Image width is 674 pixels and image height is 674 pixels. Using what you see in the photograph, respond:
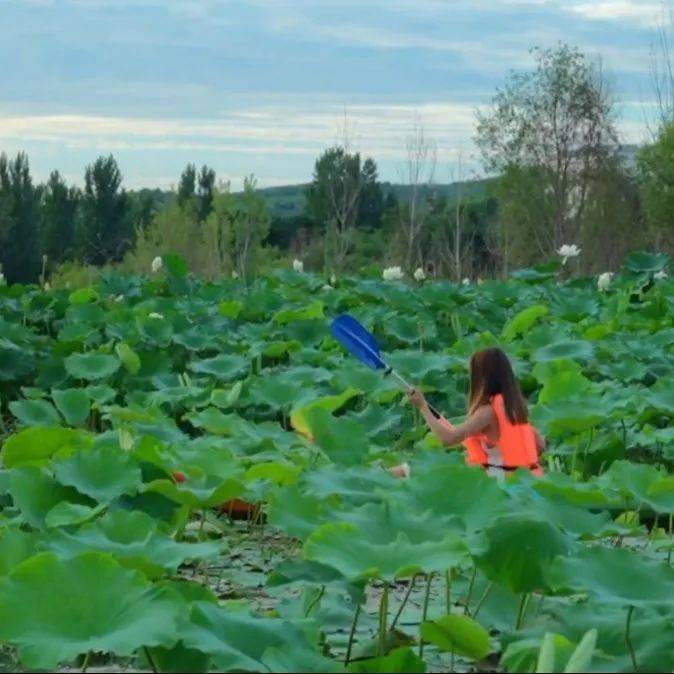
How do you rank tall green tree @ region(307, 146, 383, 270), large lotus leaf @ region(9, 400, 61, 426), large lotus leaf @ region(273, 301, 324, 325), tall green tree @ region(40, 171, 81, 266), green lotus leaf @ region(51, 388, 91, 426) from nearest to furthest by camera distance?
green lotus leaf @ region(51, 388, 91, 426)
large lotus leaf @ region(9, 400, 61, 426)
large lotus leaf @ region(273, 301, 324, 325)
tall green tree @ region(307, 146, 383, 270)
tall green tree @ region(40, 171, 81, 266)

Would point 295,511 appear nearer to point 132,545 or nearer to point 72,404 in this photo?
point 132,545

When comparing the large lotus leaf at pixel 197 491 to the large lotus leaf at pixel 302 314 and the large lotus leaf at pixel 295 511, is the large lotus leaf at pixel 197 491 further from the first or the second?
the large lotus leaf at pixel 302 314

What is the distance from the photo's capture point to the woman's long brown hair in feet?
15.8

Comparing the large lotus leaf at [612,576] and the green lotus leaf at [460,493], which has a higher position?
the green lotus leaf at [460,493]

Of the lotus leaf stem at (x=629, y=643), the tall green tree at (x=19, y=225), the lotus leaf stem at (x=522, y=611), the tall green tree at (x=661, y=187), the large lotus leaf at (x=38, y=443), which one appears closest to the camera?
the lotus leaf stem at (x=629, y=643)

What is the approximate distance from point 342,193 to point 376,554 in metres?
30.4

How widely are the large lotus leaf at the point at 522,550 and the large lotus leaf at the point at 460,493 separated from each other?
155 mm

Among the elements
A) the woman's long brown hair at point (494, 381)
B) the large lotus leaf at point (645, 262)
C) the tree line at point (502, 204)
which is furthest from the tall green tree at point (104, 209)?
the woman's long brown hair at point (494, 381)

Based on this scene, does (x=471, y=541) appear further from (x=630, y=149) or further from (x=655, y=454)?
(x=630, y=149)

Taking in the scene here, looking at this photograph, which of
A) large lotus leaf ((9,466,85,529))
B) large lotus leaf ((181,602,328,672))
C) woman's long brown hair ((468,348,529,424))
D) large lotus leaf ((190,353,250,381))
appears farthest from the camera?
large lotus leaf ((190,353,250,381))

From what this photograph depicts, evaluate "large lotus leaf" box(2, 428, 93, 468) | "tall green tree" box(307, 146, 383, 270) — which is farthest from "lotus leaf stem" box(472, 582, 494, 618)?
"tall green tree" box(307, 146, 383, 270)

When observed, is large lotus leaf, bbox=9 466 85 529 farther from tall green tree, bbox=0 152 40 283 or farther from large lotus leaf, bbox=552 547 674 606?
tall green tree, bbox=0 152 40 283

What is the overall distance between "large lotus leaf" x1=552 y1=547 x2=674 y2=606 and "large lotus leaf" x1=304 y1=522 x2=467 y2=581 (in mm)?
222

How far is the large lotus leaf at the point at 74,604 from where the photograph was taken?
2.16 meters
